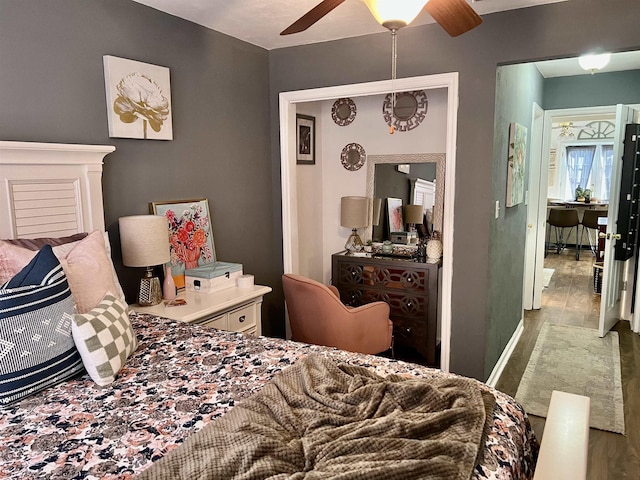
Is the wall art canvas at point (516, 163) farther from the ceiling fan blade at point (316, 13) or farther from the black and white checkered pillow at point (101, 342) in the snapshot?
the black and white checkered pillow at point (101, 342)

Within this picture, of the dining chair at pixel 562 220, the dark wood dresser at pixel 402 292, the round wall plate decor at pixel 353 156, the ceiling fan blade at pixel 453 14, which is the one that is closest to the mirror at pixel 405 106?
the round wall plate decor at pixel 353 156

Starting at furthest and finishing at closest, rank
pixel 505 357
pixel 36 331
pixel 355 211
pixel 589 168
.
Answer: pixel 589 168
pixel 355 211
pixel 505 357
pixel 36 331

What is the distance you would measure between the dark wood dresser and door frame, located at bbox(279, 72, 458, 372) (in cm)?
28

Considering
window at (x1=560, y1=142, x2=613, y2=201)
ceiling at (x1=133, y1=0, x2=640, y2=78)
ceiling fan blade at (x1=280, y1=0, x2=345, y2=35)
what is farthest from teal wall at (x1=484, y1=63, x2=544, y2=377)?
window at (x1=560, y1=142, x2=613, y2=201)

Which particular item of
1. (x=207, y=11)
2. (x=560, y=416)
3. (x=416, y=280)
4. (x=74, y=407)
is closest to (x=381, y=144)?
(x=416, y=280)

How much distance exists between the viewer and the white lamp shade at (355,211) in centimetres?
404

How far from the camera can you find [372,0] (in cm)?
159

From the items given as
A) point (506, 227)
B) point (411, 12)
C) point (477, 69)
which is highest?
point (477, 69)

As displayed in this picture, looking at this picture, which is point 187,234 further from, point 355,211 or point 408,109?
point 408,109

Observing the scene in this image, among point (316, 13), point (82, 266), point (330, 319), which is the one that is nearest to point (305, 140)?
point (330, 319)

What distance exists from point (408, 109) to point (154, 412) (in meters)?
3.17

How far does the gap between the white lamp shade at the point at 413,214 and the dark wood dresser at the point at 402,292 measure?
0.49 meters

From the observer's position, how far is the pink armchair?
3025mm

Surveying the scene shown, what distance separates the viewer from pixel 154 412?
145 centimetres
